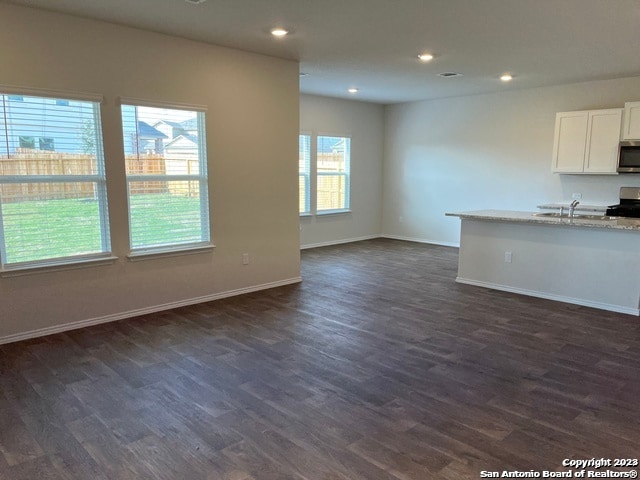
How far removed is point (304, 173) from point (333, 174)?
75 cm

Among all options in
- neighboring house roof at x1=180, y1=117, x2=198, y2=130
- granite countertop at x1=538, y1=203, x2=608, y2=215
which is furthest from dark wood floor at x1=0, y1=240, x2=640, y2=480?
granite countertop at x1=538, y1=203, x2=608, y2=215

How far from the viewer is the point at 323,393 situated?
2.86m

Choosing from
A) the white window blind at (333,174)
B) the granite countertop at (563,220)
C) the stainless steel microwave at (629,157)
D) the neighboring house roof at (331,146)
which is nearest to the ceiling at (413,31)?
the stainless steel microwave at (629,157)

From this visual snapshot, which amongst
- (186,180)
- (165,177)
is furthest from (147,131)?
(186,180)

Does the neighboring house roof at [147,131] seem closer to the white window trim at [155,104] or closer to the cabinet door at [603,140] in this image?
the white window trim at [155,104]

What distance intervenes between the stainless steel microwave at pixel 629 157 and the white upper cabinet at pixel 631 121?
0.09 meters

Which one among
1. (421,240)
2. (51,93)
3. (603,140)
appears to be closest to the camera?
(51,93)

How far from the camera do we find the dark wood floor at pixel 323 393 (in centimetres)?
221

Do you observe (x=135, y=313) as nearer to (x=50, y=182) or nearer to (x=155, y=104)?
(x=50, y=182)

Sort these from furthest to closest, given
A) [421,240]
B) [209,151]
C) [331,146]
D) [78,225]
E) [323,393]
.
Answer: [421,240]
[331,146]
[209,151]
[78,225]
[323,393]

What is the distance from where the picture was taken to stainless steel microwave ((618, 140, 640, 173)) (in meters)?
5.79

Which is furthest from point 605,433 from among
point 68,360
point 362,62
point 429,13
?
point 362,62

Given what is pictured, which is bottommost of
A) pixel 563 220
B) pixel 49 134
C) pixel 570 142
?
pixel 563 220

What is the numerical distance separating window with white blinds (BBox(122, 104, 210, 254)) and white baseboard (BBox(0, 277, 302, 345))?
0.59 metres
